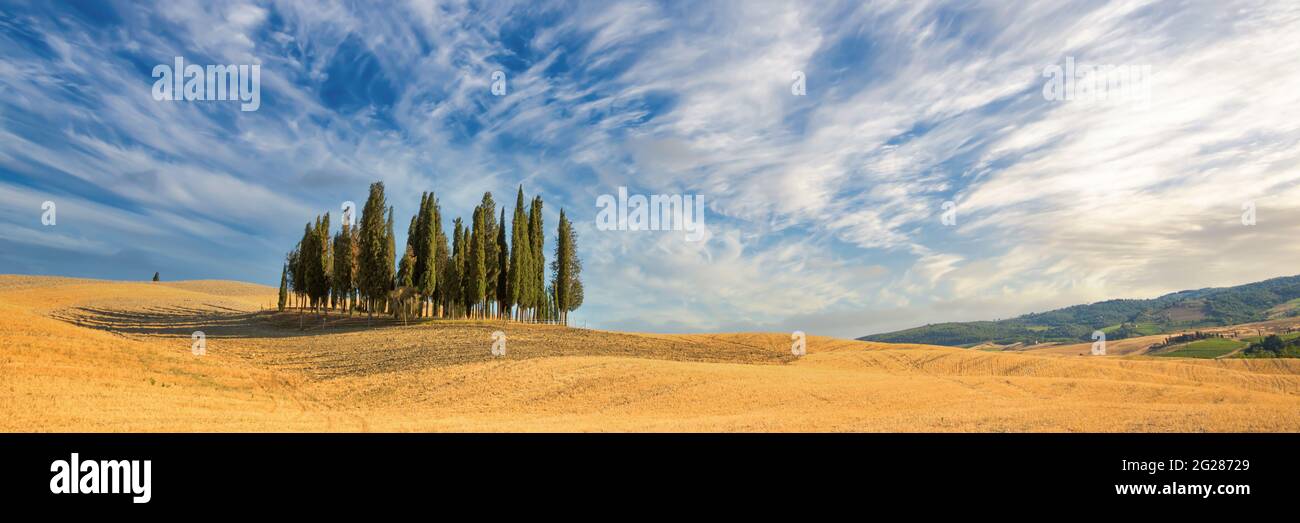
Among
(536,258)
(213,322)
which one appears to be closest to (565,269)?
(536,258)

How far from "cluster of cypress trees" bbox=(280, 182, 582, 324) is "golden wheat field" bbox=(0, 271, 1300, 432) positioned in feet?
53.1

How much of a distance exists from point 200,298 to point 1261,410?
383 ft

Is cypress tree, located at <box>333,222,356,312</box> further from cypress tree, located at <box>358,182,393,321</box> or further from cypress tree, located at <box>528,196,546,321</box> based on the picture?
cypress tree, located at <box>528,196,546,321</box>

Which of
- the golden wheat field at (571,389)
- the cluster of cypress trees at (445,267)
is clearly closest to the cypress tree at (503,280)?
the cluster of cypress trees at (445,267)

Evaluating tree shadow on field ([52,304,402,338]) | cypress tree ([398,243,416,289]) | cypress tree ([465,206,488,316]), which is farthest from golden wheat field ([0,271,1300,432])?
cypress tree ([398,243,416,289])

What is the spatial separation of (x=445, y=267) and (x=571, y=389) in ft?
145

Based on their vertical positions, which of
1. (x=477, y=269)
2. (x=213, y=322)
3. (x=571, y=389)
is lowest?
(x=571, y=389)

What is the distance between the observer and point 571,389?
91.5 ft

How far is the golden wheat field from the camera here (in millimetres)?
17750

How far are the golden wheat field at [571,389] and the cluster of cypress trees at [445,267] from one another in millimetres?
16173

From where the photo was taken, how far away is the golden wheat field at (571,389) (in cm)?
1775

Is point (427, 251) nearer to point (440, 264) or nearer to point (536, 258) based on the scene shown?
point (440, 264)
